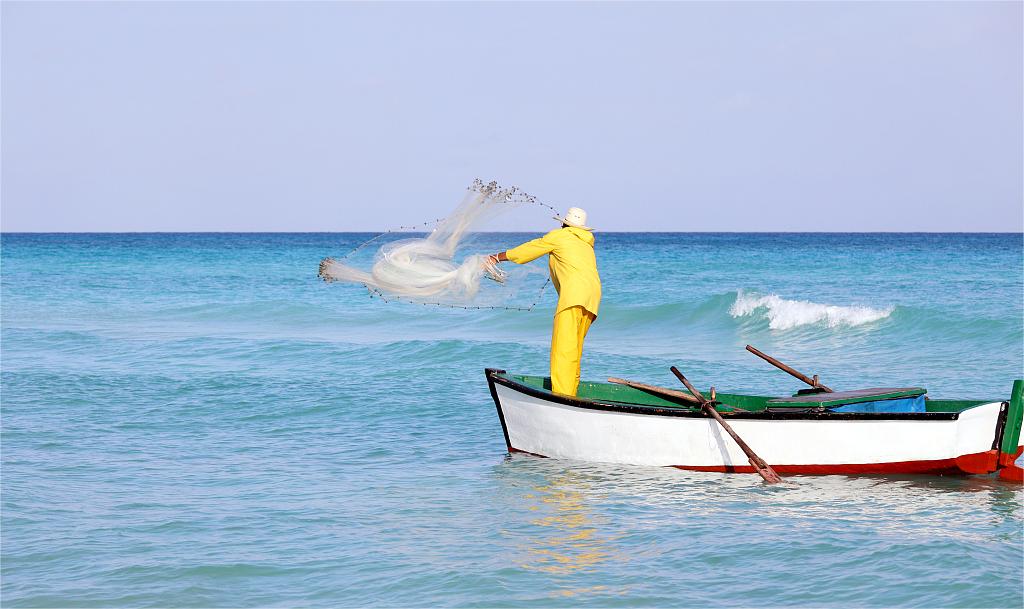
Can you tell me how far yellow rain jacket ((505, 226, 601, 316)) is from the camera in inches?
348

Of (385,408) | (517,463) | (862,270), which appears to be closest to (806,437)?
(517,463)

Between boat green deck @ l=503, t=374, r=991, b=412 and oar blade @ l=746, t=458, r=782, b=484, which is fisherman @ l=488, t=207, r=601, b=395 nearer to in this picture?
boat green deck @ l=503, t=374, r=991, b=412

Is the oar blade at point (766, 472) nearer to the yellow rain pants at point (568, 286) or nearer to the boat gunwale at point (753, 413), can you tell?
the boat gunwale at point (753, 413)

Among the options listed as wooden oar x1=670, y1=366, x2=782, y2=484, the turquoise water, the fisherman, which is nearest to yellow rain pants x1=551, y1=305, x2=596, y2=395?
the fisherman

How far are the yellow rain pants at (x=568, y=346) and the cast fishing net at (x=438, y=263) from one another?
2.63ft

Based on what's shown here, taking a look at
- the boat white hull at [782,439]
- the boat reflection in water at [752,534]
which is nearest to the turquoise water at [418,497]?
the boat reflection in water at [752,534]

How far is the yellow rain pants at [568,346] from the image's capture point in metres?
8.89

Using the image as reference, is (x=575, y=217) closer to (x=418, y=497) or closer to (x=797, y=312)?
(x=418, y=497)

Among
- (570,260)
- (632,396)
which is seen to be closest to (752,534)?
(570,260)

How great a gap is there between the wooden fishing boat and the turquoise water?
0.18m

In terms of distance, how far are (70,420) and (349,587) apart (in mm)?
6123

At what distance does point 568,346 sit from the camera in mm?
8961

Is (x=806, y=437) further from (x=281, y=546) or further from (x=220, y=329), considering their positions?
(x=220, y=329)

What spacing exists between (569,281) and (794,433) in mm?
2073
